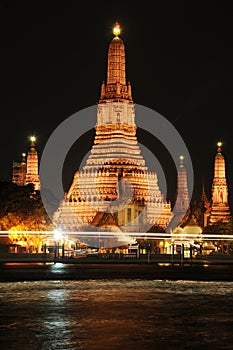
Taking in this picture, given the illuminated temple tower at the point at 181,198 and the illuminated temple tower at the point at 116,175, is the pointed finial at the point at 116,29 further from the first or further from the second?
the illuminated temple tower at the point at 181,198

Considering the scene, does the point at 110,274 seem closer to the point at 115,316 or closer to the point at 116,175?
the point at 115,316

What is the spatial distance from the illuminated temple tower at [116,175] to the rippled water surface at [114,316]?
5851cm

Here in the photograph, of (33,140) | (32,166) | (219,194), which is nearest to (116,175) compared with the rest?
(32,166)

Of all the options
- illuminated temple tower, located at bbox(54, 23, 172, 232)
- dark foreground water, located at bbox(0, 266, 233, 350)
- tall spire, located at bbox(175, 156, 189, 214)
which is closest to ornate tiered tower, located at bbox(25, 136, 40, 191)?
illuminated temple tower, located at bbox(54, 23, 172, 232)

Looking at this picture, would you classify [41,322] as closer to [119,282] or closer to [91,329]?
[91,329]

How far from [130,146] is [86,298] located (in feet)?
226

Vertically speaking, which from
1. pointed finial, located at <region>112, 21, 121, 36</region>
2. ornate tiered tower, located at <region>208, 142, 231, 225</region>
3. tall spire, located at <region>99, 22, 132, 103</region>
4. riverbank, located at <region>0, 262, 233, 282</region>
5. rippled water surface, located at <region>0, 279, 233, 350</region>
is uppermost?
pointed finial, located at <region>112, 21, 121, 36</region>

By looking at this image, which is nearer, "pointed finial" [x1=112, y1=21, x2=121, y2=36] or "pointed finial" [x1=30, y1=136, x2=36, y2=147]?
"pointed finial" [x1=112, y1=21, x2=121, y2=36]

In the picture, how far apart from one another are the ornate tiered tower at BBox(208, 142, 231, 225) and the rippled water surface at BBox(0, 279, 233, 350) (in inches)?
2684

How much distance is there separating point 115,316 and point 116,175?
69820 millimetres

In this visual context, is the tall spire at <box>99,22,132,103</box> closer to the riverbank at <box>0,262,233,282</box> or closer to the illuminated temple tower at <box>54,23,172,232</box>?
the illuminated temple tower at <box>54,23,172,232</box>

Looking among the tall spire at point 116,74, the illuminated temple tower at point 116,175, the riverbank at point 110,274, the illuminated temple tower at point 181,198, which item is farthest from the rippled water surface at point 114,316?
the illuminated temple tower at point 181,198

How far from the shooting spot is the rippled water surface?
51.9 feet

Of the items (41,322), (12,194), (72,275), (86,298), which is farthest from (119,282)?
(12,194)
